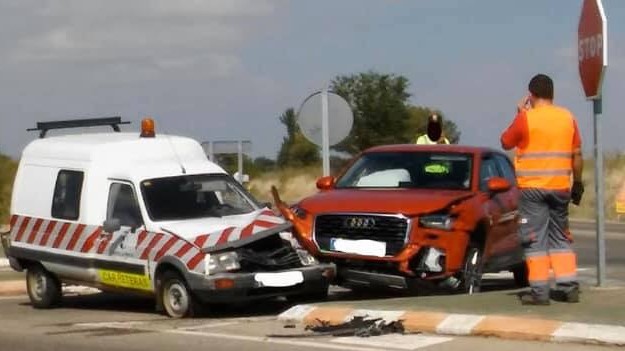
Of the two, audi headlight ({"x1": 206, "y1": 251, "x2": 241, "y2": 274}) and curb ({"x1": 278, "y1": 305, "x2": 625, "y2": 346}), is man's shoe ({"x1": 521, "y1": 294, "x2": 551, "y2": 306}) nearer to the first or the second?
curb ({"x1": 278, "y1": 305, "x2": 625, "y2": 346})

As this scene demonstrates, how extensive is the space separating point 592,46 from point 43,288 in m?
6.94

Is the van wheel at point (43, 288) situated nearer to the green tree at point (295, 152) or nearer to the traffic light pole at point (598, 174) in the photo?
the traffic light pole at point (598, 174)

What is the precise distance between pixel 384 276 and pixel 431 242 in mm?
604

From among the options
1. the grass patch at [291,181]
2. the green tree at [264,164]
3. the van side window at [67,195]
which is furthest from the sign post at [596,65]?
the green tree at [264,164]

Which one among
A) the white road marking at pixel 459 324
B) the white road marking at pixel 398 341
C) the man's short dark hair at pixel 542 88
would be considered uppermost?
the man's short dark hair at pixel 542 88

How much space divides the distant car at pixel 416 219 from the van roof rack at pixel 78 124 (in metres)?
3.51

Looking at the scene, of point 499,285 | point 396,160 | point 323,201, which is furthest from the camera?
point 499,285

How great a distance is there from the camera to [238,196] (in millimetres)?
15633

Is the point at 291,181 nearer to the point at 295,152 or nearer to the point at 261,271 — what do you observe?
A: the point at 295,152

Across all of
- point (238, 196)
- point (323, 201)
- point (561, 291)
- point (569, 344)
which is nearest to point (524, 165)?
point (561, 291)

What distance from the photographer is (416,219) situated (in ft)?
45.5

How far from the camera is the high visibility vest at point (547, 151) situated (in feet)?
40.3

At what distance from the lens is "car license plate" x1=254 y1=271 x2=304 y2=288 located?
13828 millimetres

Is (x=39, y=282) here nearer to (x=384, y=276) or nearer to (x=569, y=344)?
(x=384, y=276)
